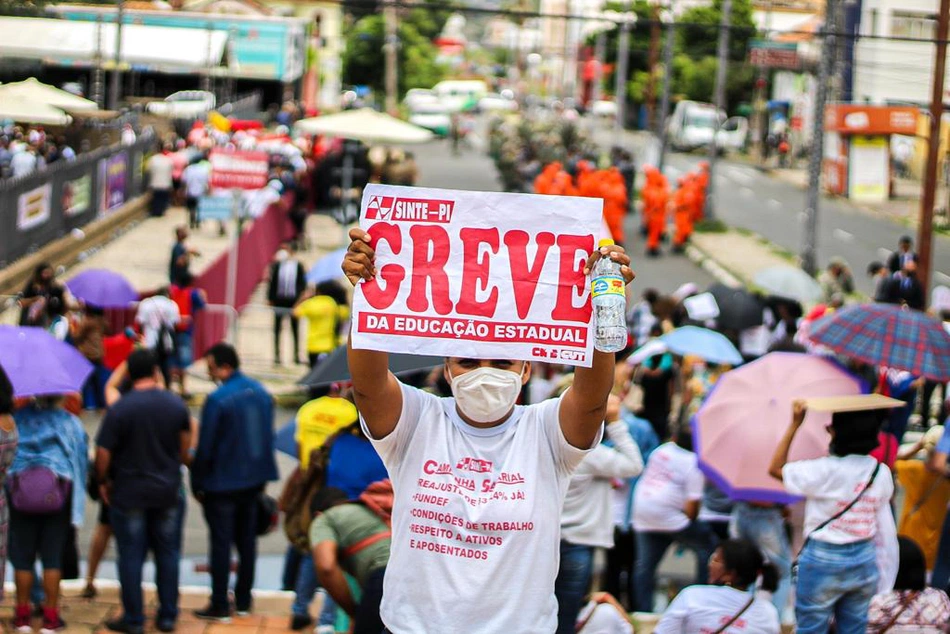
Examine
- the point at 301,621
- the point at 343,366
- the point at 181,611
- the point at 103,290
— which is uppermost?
the point at 343,366

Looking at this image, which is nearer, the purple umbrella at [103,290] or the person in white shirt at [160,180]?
the purple umbrella at [103,290]

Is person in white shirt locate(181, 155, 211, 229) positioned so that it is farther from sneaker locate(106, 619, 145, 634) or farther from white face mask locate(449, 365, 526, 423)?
white face mask locate(449, 365, 526, 423)

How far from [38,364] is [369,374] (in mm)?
3947

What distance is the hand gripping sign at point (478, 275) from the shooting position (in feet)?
13.8

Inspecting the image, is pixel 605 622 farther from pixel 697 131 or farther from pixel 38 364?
pixel 697 131

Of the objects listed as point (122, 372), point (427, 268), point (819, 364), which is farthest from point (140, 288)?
point (427, 268)

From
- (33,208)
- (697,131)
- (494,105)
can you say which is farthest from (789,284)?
(494,105)

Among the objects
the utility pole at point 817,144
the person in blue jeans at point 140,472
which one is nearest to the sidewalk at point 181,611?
the person in blue jeans at point 140,472

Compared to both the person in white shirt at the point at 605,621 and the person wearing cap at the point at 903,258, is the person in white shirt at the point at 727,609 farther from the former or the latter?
the person wearing cap at the point at 903,258

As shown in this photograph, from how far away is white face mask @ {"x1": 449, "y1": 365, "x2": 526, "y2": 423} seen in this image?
13.9ft

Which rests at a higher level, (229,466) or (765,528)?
(229,466)

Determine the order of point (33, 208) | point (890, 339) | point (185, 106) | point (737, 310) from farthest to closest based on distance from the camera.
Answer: point (185, 106) → point (33, 208) → point (737, 310) → point (890, 339)

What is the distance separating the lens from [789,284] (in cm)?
1510

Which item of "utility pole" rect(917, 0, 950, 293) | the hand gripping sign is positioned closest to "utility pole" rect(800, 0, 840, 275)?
"utility pole" rect(917, 0, 950, 293)
